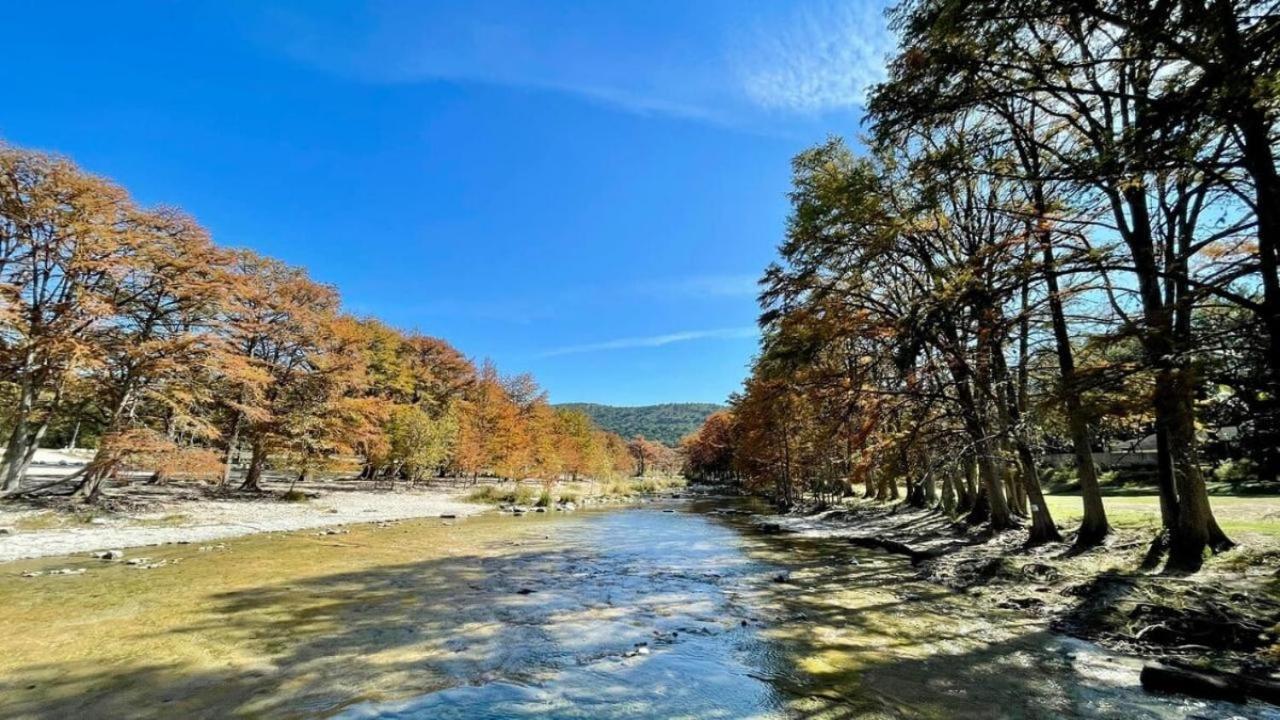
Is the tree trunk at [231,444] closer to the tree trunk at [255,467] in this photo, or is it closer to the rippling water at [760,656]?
the tree trunk at [255,467]

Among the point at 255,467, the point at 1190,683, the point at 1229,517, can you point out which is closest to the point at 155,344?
the point at 255,467

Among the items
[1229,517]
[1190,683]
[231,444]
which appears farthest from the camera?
[231,444]

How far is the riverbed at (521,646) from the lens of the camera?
5363mm

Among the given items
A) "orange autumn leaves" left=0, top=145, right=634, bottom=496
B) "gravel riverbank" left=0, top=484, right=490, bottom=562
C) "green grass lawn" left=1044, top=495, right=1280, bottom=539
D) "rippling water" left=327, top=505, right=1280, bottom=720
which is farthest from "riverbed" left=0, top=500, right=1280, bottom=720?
"orange autumn leaves" left=0, top=145, right=634, bottom=496

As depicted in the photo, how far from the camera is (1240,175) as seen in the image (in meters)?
8.91

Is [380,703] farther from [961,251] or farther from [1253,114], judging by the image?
[961,251]

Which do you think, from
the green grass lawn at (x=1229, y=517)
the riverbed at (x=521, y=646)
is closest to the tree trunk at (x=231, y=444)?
the riverbed at (x=521, y=646)

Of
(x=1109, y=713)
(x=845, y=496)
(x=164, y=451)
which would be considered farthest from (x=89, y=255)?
(x=845, y=496)

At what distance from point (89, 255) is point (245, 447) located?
1542 centimetres

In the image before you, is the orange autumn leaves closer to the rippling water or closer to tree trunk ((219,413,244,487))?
tree trunk ((219,413,244,487))

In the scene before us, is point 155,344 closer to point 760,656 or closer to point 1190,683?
point 760,656

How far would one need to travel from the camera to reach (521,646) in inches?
288

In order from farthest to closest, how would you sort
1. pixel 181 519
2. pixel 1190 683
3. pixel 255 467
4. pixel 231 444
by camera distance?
1. pixel 255 467
2. pixel 231 444
3. pixel 181 519
4. pixel 1190 683

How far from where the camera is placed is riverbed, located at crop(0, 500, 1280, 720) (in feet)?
17.6
